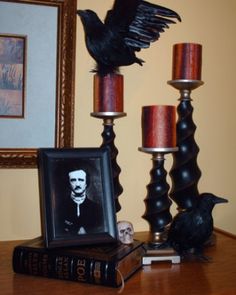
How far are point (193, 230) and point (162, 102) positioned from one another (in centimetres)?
46

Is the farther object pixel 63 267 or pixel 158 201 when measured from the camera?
pixel 158 201

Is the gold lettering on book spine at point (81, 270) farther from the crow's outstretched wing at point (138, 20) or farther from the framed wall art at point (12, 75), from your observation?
the crow's outstretched wing at point (138, 20)

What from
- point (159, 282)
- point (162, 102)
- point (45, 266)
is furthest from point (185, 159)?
point (45, 266)

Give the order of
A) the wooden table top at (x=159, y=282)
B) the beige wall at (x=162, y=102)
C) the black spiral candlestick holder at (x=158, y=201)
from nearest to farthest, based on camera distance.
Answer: the wooden table top at (x=159, y=282), the black spiral candlestick holder at (x=158, y=201), the beige wall at (x=162, y=102)

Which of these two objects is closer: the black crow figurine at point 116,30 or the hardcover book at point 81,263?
the hardcover book at point 81,263

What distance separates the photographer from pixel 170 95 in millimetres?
1280

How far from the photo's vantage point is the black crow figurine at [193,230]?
3.18ft

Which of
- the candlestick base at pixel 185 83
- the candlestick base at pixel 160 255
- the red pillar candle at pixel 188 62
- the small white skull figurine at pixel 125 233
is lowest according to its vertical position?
the candlestick base at pixel 160 255

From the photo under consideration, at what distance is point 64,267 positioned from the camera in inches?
32.6

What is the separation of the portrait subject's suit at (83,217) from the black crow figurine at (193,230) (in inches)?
7.5

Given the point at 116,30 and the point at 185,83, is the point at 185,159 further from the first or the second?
the point at 116,30

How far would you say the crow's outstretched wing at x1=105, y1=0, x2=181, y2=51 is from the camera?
107 centimetres

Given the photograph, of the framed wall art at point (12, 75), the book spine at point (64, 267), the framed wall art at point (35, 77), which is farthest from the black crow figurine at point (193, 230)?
the framed wall art at point (12, 75)

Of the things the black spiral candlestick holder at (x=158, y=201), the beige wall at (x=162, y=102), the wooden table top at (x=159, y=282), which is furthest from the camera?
the beige wall at (x=162, y=102)
